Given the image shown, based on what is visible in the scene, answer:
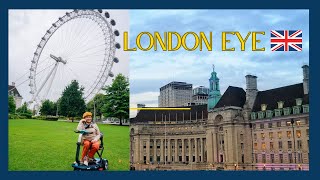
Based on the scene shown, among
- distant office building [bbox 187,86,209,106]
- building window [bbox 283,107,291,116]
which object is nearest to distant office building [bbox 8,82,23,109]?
distant office building [bbox 187,86,209,106]

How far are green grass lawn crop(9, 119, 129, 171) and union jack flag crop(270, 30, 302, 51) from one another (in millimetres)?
9292

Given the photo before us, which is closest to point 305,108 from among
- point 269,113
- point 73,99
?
point 269,113

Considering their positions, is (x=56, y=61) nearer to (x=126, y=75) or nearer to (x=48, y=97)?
(x=48, y=97)

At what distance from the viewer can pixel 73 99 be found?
2430cm

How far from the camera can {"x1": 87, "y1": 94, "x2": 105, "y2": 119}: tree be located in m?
24.4

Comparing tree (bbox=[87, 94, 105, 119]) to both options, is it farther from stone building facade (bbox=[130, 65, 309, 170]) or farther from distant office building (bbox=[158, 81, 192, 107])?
distant office building (bbox=[158, 81, 192, 107])

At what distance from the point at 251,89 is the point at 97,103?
8.94 m

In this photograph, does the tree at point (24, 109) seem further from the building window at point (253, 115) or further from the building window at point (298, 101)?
the building window at point (298, 101)

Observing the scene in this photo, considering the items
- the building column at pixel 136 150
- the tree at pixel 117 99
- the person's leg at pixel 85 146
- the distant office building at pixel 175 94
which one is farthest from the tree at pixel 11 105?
the distant office building at pixel 175 94

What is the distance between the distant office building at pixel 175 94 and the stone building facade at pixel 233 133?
2.02ft

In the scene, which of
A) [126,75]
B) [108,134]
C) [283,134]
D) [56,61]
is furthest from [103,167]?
[283,134]

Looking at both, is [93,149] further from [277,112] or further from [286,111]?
[286,111]

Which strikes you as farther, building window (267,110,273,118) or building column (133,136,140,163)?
building window (267,110,273,118)

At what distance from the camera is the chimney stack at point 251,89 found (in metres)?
24.8
